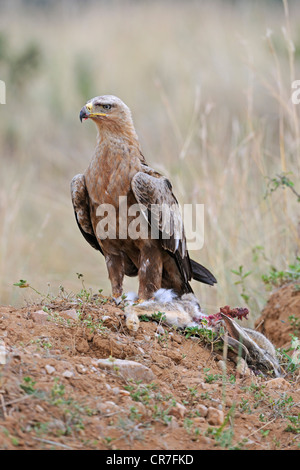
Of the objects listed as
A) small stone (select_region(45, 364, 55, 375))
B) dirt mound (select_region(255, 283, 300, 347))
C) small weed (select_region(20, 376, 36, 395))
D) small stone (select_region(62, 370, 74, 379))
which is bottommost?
small weed (select_region(20, 376, 36, 395))

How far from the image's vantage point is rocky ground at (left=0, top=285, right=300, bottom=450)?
284cm

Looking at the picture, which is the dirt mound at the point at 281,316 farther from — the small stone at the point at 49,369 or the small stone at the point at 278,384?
the small stone at the point at 49,369

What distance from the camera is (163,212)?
4.87 m

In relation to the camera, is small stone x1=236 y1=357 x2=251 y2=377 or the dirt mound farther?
the dirt mound

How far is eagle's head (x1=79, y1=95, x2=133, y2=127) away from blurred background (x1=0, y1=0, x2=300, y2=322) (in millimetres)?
1357

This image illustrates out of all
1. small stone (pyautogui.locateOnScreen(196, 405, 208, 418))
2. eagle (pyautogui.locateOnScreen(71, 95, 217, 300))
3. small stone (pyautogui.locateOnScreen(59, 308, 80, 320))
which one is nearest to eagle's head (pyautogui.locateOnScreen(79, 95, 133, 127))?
eagle (pyautogui.locateOnScreen(71, 95, 217, 300))

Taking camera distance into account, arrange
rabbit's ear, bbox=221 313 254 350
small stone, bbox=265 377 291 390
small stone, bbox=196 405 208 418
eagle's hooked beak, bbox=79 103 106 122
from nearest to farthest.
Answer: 1. small stone, bbox=196 405 208 418
2. small stone, bbox=265 377 291 390
3. rabbit's ear, bbox=221 313 254 350
4. eagle's hooked beak, bbox=79 103 106 122

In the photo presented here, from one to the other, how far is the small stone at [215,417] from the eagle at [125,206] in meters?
1.73

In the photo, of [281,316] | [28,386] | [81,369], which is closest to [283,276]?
[281,316]

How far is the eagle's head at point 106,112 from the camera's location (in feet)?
16.2

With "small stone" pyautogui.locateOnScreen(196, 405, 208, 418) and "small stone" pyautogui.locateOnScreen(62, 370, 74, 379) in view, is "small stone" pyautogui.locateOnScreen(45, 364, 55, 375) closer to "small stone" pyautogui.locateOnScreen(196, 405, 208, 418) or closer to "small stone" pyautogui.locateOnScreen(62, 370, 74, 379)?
"small stone" pyautogui.locateOnScreen(62, 370, 74, 379)

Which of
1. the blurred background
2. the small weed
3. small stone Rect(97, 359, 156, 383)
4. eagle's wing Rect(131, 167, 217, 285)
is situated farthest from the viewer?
the blurred background

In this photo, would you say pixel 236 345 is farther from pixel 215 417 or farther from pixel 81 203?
pixel 81 203

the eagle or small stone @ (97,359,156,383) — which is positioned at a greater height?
the eagle
